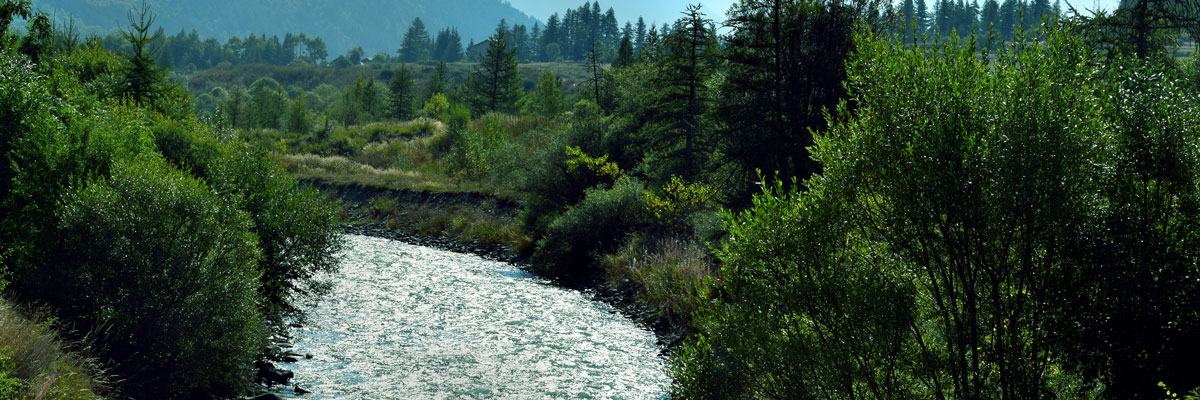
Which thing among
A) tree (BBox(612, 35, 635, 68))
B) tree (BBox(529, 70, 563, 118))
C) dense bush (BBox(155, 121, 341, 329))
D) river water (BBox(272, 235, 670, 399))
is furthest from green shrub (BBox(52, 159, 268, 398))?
tree (BBox(529, 70, 563, 118))

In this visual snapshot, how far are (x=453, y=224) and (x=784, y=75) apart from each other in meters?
21.5

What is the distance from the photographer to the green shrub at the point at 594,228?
27578mm

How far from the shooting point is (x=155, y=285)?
40.2 feet

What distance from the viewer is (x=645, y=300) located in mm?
22000

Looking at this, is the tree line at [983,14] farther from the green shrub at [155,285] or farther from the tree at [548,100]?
the green shrub at [155,285]

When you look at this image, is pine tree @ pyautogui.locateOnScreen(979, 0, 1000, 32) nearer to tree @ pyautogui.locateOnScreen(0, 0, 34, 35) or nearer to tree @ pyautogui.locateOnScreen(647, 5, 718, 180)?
tree @ pyautogui.locateOnScreen(647, 5, 718, 180)

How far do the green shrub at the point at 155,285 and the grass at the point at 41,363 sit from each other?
28.2 inches

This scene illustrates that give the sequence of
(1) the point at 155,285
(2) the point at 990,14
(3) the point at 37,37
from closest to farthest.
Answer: (1) the point at 155,285 → (3) the point at 37,37 → (2) the point at 990,14

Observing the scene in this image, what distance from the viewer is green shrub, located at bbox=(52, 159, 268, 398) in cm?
1201

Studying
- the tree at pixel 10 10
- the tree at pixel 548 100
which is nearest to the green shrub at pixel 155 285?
the tree at pixel 10 10

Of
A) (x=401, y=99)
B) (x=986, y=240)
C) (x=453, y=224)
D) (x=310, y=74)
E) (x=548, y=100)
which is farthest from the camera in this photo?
(x=310, y=74)

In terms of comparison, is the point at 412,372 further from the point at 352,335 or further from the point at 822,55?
the point at 822,55

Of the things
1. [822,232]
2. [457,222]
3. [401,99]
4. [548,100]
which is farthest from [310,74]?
[822,232]

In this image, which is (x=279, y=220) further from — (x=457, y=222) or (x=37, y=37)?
(x=457, y=222)
